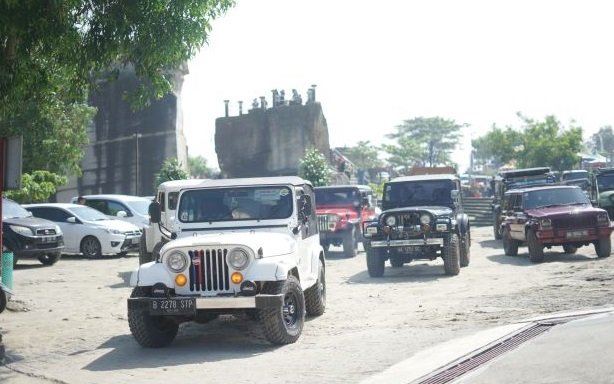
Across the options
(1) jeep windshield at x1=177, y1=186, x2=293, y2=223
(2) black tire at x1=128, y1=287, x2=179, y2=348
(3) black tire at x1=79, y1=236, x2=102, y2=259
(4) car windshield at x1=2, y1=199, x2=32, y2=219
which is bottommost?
(2) black tire at x1=128, y1=287, x2=179, y2=348

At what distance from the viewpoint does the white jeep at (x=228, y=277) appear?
356 inches

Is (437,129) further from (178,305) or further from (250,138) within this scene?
(178,305)

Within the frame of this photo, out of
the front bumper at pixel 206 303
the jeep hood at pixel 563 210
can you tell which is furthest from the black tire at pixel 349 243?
the front bumper at pixel 206 303

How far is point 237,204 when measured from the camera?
10727 mm

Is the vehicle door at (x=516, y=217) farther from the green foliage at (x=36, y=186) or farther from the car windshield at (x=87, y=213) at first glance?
the green foliage at (x=36, y=186)

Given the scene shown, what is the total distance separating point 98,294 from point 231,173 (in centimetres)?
4936

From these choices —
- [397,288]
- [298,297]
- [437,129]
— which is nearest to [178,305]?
[298,297]

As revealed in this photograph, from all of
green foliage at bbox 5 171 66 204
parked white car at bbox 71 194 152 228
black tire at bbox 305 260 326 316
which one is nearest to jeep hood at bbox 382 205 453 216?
black tire at bbox 305 260 326 316

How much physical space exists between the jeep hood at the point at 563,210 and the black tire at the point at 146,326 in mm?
Result: 10807

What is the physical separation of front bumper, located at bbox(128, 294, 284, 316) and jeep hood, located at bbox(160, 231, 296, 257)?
23.3 inches

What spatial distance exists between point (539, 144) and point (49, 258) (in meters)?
39.2

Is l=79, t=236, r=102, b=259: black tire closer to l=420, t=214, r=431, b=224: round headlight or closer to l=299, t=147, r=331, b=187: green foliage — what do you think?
l=420, t=214, r=431, b=224: round headlight

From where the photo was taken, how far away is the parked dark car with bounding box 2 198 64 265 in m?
19.5

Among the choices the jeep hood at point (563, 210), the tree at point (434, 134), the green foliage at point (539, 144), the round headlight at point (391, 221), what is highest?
the tree at point (434, 134)
